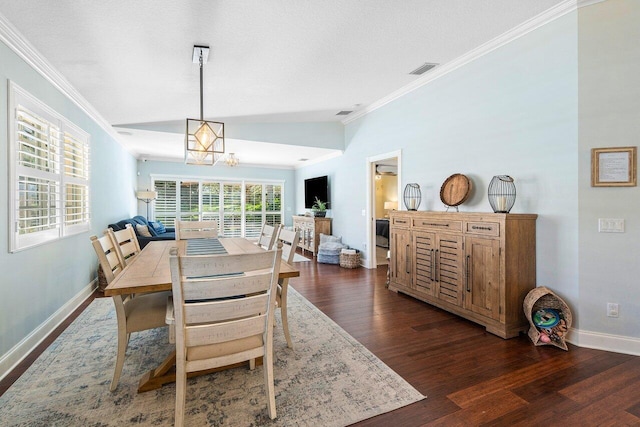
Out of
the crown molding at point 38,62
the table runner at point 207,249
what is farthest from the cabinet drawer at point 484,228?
the crown molding at point 38,62

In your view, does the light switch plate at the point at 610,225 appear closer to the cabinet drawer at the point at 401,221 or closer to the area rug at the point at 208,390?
the cabinet drawer at the point at 401,221

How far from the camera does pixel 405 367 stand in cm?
220

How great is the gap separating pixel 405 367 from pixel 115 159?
18.9 ft

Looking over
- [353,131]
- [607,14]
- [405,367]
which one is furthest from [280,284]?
[353,131]

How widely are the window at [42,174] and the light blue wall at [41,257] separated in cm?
8

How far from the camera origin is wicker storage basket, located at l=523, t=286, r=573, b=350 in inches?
101

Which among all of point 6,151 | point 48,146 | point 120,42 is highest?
point 120,42

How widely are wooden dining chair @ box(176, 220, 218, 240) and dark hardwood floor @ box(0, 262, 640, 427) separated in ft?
4.73

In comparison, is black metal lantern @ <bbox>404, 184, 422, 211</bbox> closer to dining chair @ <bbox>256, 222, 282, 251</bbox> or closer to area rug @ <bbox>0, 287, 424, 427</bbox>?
dining chair @ <bbox>256, 222, 282, 251</bbox>

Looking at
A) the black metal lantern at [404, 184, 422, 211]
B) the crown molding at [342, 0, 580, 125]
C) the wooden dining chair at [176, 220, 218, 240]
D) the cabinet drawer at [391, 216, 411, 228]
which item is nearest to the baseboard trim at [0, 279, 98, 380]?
the wooden dining chair at [176, 220, 218, 240]

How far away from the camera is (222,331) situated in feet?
4.86

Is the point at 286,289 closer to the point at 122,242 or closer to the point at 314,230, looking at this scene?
the point at 122,242

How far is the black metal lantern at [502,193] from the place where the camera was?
2932mm

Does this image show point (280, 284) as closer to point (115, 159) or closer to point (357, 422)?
point (357, 422)
